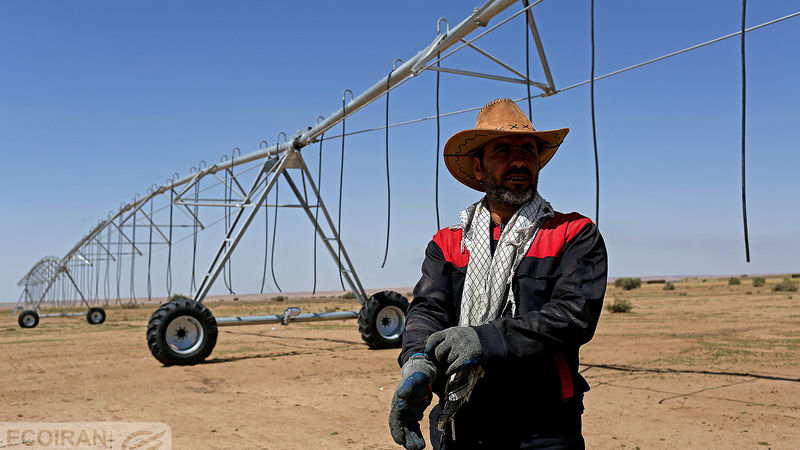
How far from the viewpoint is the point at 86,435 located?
6199 millimetres

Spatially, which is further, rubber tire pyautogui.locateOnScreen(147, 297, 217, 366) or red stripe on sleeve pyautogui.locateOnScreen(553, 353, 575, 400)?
rubber tire pyautogui.locateOnScreen(147, 297, 217, 366)

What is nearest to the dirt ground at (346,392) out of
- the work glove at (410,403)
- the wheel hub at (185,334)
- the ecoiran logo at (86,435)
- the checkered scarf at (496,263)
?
the ecoiran logo at (86,435)

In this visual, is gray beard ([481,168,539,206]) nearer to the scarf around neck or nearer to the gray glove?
the scarf around neck

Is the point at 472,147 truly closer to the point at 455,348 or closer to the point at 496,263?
the point at 496,263

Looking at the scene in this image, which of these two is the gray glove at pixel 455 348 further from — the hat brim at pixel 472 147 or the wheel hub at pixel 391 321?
the wheel hub at pixel 391 321

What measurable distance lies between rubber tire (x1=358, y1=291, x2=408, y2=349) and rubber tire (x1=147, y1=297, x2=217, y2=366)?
2.90 meters

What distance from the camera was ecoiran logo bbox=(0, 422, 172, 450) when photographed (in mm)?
5820

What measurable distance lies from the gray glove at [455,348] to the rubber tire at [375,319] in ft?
35.6

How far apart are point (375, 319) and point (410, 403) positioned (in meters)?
11.1

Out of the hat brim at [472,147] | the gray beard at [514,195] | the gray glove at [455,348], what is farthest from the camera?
the hat brim at [472,147]

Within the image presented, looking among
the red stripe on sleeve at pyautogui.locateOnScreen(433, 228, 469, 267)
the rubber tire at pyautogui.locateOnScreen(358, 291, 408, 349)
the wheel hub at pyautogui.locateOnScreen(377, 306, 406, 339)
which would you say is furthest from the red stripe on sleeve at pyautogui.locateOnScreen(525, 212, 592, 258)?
the wheel hub at pyautogui.locateOnScreen(377, 306, 406, 339)

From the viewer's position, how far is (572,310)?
2035 millimetres

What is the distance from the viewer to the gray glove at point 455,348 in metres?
1.95

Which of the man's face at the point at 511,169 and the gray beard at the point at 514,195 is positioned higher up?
the man's face at the point at 511,169
